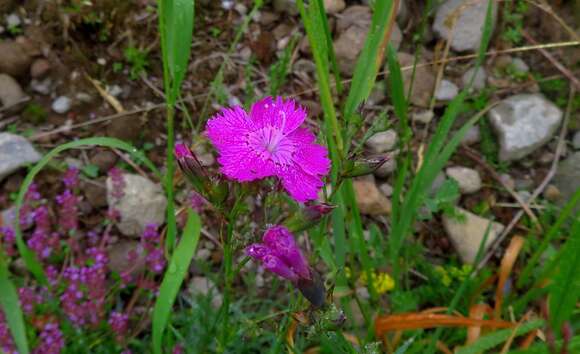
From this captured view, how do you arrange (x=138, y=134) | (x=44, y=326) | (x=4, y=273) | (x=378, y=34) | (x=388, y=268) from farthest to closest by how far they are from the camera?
1. (x=138, y=134)
2. (x=388, y=268)
3. (x=44, y=326)
4. (x=378, y=34)
5. (x=4, y=273)

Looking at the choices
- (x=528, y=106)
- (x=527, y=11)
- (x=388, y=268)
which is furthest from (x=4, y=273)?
(x=527, y=11)

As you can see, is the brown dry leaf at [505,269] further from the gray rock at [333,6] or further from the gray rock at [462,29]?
the gray rock at [333,6]

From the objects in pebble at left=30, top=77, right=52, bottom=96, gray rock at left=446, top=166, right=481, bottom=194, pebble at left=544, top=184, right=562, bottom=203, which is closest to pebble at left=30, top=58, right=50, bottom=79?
pebble at left=30, top=77, right=52, bottom=96

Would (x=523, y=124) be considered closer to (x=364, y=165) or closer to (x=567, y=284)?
(x=567, y=284)

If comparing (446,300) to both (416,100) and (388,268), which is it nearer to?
(388,268)

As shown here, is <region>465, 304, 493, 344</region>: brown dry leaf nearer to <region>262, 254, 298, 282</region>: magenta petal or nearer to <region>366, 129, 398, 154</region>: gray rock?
<region>366, 129, 398, 154</region>: gray rock

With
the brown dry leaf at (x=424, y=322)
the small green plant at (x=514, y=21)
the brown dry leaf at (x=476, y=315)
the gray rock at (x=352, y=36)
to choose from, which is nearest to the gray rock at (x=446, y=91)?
the gray rock at (x=352, y=36)

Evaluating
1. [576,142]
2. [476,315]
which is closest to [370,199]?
[476,315]
